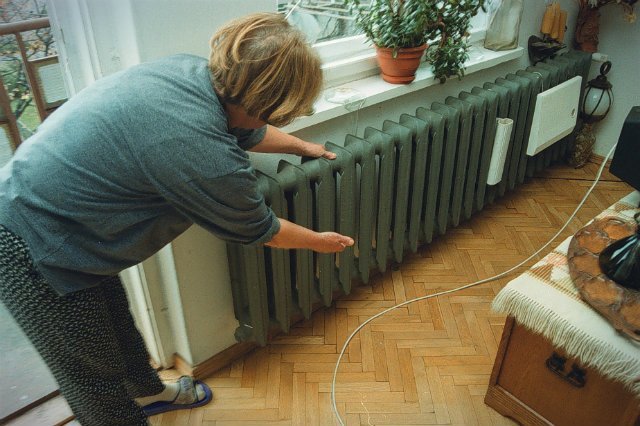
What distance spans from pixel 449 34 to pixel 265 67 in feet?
3.86

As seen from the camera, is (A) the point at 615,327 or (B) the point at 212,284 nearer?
(A) the point at 615,327

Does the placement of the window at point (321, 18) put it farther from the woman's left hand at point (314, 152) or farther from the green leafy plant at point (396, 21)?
the woman's left hand at point (314, 152)

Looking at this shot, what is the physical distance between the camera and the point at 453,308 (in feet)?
6.68

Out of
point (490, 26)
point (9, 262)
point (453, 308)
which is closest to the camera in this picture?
point (9, 262)

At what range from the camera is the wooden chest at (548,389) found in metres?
1.31

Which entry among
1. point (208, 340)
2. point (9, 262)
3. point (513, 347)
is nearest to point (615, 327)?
point (513, 347)

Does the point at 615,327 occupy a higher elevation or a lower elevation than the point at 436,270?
higher

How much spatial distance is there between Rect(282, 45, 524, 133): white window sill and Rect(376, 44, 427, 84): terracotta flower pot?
0.03m

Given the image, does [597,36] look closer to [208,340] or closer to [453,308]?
[453,308]

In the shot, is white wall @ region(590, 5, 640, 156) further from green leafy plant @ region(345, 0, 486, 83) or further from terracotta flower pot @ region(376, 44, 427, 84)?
terracotta flower pot @ region(376, 44, 427, 84)

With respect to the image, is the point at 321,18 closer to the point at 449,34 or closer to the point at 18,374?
the point at 449,34

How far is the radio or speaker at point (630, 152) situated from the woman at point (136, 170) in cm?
133

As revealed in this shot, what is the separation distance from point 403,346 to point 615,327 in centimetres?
77

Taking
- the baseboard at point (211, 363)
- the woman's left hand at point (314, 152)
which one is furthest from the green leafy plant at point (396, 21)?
the baseboard at point (211, 363)
